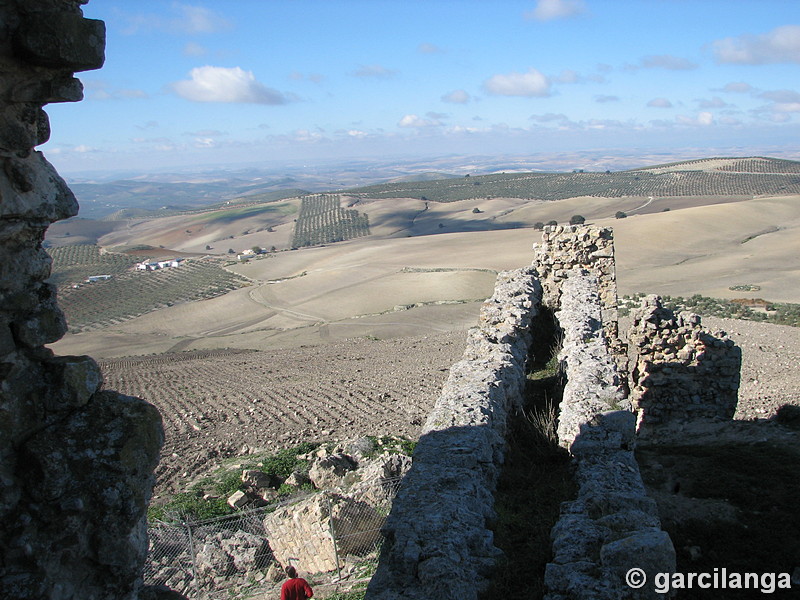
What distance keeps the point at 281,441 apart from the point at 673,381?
6934 mm

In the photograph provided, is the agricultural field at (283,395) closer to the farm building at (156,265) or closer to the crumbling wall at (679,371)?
the crumbling wall at (679,371)

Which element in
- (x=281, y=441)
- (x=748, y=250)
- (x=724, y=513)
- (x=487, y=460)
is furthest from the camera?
(x=748, y=250)

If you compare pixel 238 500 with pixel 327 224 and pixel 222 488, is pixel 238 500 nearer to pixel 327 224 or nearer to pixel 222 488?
pixel 222 488

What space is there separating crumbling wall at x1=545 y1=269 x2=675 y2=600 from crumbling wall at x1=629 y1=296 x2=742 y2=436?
9.42 ft

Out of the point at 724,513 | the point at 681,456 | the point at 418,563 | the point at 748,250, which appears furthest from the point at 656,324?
the point at 748,250

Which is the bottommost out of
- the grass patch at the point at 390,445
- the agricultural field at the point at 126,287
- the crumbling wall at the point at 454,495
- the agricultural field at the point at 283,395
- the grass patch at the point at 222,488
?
the agricultural field at the point at 126,287

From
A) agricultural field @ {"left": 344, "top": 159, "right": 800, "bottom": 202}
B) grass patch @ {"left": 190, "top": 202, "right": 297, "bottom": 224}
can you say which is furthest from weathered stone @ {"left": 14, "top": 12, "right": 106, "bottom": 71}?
grass patch @ {"left": 190, "top": 202, "right": 297, "bottom": 224}

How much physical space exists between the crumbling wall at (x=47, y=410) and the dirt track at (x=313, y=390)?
6.90 meters

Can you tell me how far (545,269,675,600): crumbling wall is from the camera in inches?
124

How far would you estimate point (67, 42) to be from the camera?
2.72m

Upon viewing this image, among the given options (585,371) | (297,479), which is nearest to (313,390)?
(297,479)

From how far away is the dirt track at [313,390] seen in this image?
35.8ft

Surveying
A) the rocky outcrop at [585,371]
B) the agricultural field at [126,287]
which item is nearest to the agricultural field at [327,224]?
the agricultural field at [126,287]

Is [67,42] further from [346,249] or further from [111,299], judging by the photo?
[346,249]
